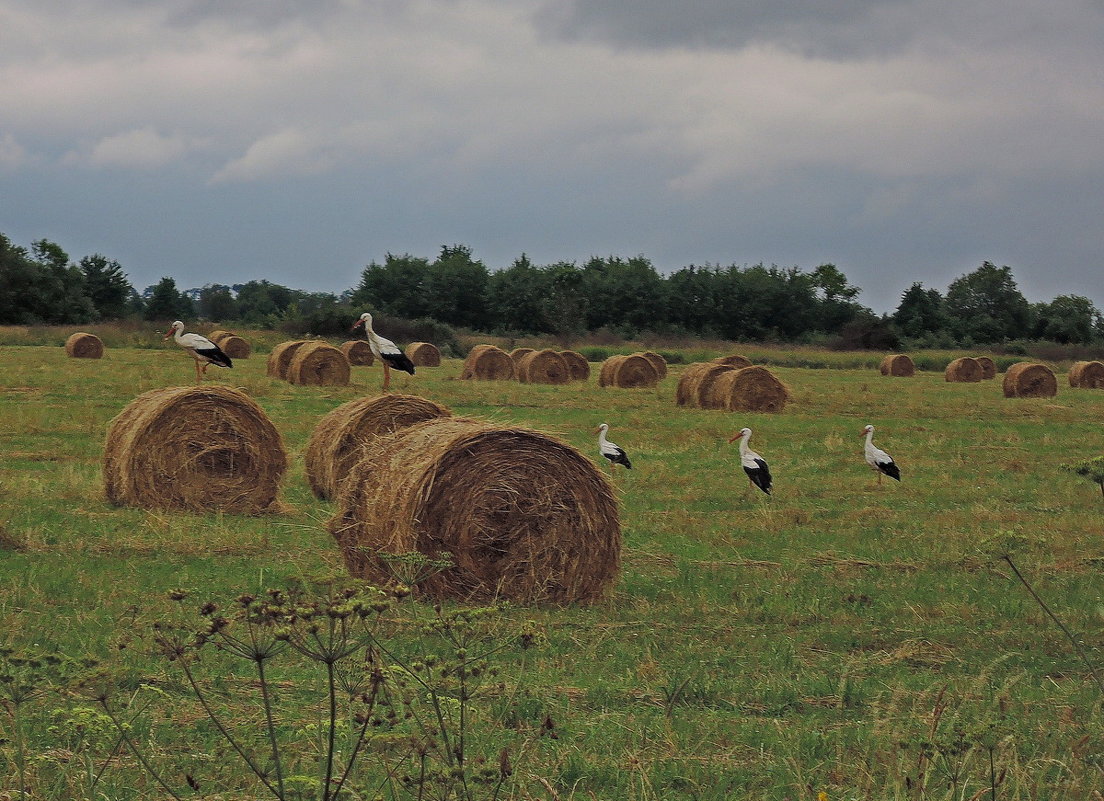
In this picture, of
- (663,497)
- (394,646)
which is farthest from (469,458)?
(663,497)

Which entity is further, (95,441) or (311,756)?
(95,441)

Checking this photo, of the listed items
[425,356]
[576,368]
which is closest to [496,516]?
[576,368]

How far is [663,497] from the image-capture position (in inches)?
580

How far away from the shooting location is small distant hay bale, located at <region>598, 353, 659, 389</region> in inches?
1437

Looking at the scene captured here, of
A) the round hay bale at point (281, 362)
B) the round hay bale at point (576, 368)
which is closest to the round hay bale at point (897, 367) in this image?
the round hay bale at point (576, 368)

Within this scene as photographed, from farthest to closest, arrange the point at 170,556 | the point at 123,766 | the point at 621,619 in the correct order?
the point at 170,556, the point at 621,619, the point at 123,766

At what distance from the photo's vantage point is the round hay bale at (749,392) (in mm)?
28266

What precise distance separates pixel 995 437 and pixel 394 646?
1816 cm

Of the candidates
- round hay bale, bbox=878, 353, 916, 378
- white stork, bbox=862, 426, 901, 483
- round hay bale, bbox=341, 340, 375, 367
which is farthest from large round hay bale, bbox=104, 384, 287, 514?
round hay bale, bbox=878, 353, 916, 378

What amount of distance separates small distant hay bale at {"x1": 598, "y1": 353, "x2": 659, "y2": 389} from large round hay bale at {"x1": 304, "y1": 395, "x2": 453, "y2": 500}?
73.7 feet

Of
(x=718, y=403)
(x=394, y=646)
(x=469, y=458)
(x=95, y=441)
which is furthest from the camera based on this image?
(x=718, y=403)

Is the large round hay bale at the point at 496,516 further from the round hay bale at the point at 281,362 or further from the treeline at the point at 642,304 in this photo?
the treeline at the point at 642,304

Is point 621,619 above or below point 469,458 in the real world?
below

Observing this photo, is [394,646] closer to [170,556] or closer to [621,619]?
[621,619]
